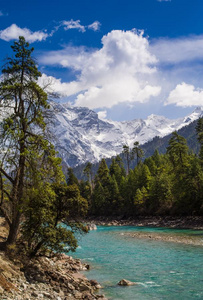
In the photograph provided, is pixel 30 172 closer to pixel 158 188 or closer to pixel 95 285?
pixel 95 285

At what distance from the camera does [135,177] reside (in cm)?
8662

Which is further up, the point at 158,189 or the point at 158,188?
the point at 158,188

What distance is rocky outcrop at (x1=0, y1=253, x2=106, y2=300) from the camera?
11.9 metres

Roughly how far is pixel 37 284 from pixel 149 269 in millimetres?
10885

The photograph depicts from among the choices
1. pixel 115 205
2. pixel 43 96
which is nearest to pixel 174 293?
pixel 43 96

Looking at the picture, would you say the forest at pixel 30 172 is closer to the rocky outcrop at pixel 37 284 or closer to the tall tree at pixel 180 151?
the rocky outcrop at pixel 37 284

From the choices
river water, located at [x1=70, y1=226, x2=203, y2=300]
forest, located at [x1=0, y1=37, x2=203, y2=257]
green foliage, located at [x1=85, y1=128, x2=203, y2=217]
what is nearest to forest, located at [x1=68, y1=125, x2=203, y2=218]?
green foliage, located at [x1=85, y1=128, x2=203, y2=217]

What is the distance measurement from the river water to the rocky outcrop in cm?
194

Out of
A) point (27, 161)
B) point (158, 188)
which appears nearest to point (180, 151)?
point (158, 188)

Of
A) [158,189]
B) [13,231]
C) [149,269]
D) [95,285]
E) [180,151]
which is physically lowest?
[149,269]

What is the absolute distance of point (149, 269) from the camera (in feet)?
71.3

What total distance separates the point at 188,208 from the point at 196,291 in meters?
44.7

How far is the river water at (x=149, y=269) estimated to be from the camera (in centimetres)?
1592

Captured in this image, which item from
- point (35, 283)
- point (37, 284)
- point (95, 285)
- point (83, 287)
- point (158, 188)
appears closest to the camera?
point (37, 284)
